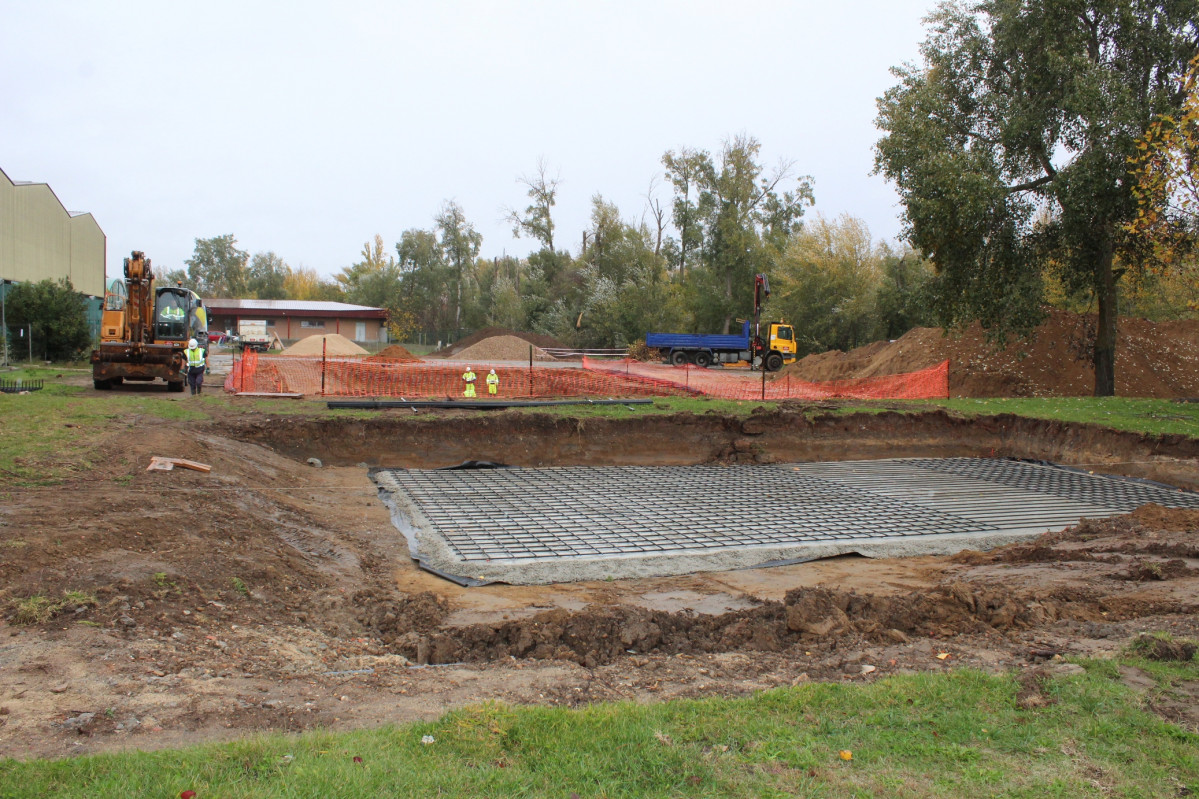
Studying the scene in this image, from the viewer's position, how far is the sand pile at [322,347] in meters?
33.7

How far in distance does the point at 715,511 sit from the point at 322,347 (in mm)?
28212

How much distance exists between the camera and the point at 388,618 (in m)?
4.96

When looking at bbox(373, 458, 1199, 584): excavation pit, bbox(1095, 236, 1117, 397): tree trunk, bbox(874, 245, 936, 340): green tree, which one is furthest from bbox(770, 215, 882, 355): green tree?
bbox(373, 458, 1199, 584): excavation pit

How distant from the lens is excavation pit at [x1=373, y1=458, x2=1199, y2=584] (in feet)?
21.9

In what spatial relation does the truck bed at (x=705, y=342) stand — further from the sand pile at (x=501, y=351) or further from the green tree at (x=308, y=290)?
the green tree at (x=308, y=290)

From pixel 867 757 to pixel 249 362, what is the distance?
65.1 feet

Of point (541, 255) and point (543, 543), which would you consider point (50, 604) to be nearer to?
point (543, 543)

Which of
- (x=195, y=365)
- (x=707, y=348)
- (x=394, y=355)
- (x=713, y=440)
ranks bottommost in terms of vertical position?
(x=713, y=440)

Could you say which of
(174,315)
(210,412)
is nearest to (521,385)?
(174,315)

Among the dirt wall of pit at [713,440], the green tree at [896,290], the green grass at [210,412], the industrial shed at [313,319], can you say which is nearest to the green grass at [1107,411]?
the green grass at [210,412]

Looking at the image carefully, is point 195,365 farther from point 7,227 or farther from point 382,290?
point 382,290

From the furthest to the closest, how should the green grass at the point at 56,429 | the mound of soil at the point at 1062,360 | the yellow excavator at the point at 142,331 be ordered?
the mound of soil at the point at 1062,360 < the yellow excavator at the point at 142,331 < the green grass at the point at 56,429

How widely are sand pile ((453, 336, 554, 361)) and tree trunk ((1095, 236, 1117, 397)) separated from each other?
74.1 ft

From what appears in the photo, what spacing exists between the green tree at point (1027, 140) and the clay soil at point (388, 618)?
10170 mm
